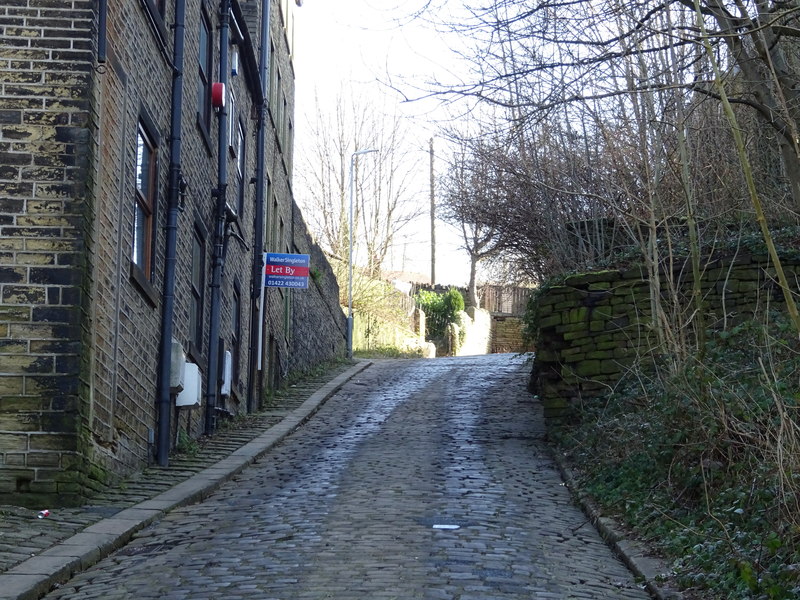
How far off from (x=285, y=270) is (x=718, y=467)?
13468 mm

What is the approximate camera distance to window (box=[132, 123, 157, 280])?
39.0ft

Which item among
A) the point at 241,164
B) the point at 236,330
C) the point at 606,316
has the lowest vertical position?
the point at 236,330

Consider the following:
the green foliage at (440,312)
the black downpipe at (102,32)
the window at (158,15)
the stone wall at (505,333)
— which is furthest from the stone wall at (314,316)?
the black downpipe at (102,32)

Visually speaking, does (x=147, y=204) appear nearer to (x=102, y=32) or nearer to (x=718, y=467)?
(x=102, y=32)

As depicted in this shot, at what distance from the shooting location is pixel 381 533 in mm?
8266

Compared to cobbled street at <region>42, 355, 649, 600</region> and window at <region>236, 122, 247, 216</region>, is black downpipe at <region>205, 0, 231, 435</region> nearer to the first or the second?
cobbled street at <region>42, 355, 649, 600</region>

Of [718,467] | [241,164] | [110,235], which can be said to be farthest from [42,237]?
[241,164]

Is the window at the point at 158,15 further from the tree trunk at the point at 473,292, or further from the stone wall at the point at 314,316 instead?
the tree trunk at the point at 473,292

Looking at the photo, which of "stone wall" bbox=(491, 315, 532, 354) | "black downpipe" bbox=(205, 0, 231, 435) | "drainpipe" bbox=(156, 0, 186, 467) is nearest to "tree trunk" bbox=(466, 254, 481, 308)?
"stone wall" bbox=(491, 315, 532, 354)

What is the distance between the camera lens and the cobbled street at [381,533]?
657 cm

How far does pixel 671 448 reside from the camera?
937 centimetres

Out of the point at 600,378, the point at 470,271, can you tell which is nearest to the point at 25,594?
the point at 600,378

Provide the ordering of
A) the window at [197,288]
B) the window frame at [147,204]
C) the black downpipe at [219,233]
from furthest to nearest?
1. the black downpipe at [219,233]
2. the window at [197,288]
3. the window frame at [147,204]

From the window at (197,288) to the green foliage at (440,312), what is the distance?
2849 centimetres
